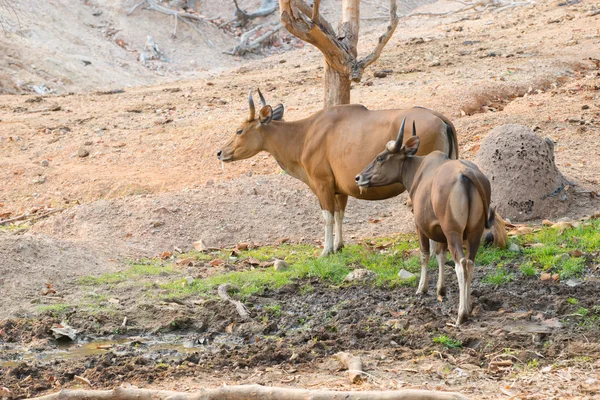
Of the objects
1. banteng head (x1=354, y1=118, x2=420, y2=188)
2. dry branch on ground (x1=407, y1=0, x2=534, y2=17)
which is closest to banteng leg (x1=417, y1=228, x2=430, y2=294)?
banteng head (x1=354, y1=118, x2=420, y2=188)

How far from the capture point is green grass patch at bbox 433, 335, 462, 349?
692 cm

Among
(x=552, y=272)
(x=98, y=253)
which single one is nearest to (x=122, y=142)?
(x=98, y=253)

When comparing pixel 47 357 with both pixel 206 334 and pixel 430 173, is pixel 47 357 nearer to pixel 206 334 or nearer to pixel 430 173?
pixel 206 334

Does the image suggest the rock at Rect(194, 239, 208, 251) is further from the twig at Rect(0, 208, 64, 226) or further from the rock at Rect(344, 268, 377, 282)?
the twig at Rect(0, 208, 64, 226)

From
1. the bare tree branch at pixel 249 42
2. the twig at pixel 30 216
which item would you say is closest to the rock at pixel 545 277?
the twig at pixel 30 216

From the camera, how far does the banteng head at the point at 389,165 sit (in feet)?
27.7

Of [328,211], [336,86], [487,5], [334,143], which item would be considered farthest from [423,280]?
[487,5]

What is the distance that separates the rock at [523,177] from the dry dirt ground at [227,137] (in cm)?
37

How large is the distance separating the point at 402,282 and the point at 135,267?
3241 mm

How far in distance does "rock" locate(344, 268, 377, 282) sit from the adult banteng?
0.92m

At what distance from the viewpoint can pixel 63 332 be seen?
8.01m

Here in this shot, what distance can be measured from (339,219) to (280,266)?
1074 mm

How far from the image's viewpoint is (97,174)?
580 inches

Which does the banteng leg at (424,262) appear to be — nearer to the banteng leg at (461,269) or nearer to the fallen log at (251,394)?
the banteng leg at (461,269)
